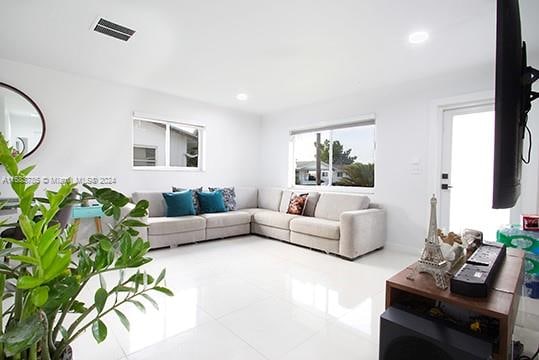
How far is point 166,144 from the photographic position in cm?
444

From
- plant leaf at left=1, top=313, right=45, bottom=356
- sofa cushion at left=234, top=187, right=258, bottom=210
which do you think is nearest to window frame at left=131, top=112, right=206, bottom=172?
sofa cushion at left=234, top=187, right=258, bottom=210

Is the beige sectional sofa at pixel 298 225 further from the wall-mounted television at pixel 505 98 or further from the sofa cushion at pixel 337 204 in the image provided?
the wall-mounted television at pixel 505 98

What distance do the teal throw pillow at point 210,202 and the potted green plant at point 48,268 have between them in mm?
3473

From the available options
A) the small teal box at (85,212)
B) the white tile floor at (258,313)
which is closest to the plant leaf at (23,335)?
the white tile floor at (258,313)

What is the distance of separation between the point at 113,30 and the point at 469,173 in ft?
13.4

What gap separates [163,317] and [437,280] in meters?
1.76

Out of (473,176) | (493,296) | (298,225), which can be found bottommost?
(298,225)

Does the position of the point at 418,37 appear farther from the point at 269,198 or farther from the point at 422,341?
the point at 269,198

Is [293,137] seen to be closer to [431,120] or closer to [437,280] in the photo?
[431,120]

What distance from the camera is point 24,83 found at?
3143 mm

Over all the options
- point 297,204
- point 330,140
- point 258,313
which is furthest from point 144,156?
point 258,313

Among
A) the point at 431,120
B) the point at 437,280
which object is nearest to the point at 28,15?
the point at 437,280

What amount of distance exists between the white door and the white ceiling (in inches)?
25.6

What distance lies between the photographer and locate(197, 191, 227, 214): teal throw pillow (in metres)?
4.29
